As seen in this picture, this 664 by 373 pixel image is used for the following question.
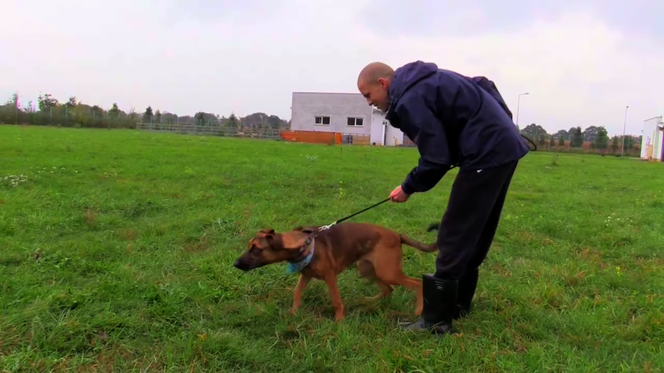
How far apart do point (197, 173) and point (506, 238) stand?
7.56 metres

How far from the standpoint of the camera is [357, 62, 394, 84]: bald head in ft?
11.6

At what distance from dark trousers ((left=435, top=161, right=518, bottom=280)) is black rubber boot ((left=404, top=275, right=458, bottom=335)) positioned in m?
0.07

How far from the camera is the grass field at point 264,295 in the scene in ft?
10.8

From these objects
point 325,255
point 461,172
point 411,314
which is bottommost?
point 411,314

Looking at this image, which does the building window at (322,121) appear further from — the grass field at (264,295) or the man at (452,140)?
the man at (452,140)

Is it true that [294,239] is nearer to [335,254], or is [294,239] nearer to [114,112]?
[335,254]

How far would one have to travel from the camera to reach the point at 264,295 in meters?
4.46

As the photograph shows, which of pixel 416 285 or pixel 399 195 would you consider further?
pixel 416 285

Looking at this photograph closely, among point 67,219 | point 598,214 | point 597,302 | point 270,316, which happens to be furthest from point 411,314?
point 598,214

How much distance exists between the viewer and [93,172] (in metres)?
11.1

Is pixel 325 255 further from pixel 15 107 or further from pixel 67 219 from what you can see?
pixel 15 107

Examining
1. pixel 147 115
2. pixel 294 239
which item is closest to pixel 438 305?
pixel 294 239

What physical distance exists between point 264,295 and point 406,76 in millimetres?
2328

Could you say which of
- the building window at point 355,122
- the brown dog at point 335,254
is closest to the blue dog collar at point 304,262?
the brown dog at point 335,254
